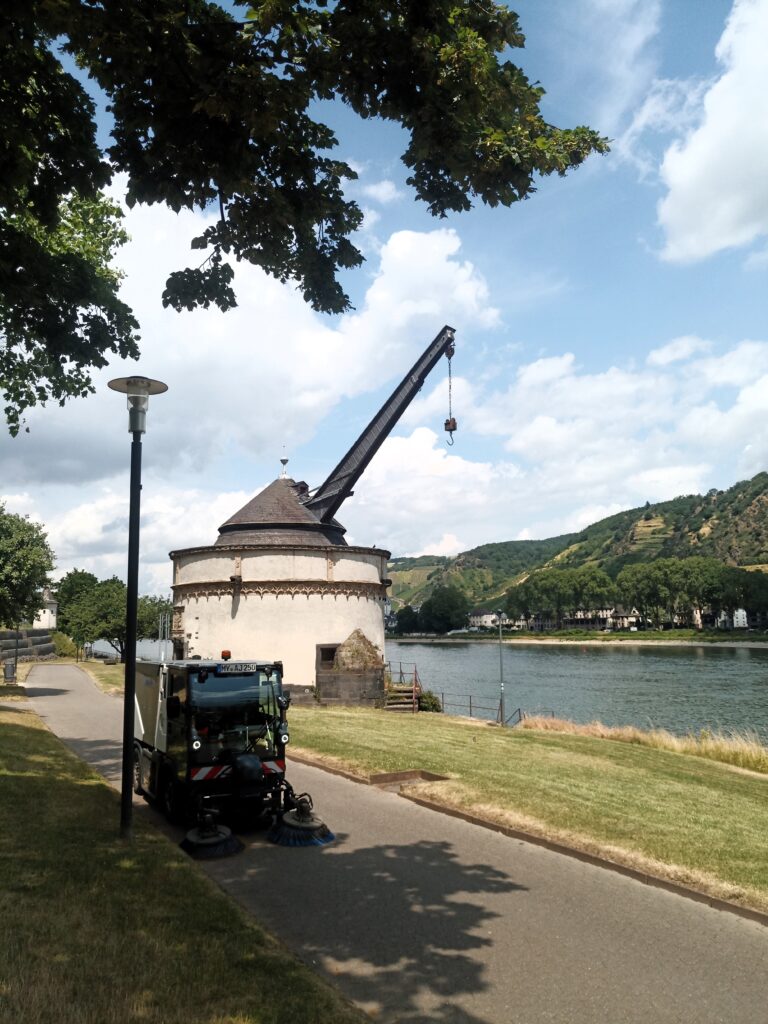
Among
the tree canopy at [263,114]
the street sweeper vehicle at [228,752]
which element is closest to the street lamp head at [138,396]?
the tree canopy at [263,114]

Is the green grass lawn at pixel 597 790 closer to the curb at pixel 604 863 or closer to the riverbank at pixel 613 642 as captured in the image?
the curb at pixel 604 863

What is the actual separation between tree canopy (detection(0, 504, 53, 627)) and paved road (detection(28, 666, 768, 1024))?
2227cm

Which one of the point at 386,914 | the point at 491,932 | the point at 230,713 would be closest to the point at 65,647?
the point at 230,713

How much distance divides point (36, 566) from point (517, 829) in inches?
963

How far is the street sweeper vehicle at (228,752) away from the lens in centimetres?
992

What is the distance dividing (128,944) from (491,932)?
3.16 metres

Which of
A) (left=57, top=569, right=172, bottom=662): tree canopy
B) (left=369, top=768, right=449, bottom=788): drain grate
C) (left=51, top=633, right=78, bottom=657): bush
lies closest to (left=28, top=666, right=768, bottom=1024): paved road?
(left=369, top=768, right=449, bottom=788): drain grate

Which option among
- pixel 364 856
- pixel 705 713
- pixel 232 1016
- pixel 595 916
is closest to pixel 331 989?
pixel 232 1016

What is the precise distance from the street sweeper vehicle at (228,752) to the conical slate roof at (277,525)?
23937 mm

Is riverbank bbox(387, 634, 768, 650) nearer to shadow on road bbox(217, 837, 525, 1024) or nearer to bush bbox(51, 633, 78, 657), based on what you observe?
bush bbox(51, 633, 78, 657)

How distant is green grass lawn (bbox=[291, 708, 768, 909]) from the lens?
29.3 ft

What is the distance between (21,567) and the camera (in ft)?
92.8

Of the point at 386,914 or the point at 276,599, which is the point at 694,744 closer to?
A: the point at 276,599

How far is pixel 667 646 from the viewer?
4279 inches
